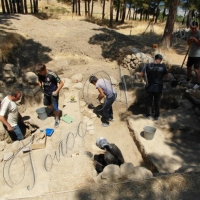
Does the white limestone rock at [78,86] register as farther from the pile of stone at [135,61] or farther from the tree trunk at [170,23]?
the tree trunk at [170,23]

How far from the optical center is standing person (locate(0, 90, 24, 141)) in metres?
4.45

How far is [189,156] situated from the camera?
15.9 feet

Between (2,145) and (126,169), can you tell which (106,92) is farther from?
(2,145)

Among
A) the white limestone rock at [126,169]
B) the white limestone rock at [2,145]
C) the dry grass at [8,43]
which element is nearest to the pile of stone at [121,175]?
the white limestone rock at [126,169]

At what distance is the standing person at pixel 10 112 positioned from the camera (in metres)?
4.45

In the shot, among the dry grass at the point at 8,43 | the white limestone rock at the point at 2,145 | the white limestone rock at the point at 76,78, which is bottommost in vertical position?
the white limestone rock at the point at 2,145

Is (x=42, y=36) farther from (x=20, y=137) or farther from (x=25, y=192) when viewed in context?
(x=25, y=192)

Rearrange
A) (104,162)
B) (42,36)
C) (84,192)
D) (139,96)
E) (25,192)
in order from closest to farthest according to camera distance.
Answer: (84,192)
(25,192)
(104,162)
(139,96)
(42,36)

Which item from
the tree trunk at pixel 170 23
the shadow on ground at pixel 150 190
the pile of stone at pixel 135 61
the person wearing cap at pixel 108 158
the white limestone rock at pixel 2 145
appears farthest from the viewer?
the tree trunk at pixel 170 23

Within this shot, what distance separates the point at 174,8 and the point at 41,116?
31.7 feet

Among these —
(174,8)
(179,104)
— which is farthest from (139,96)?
(174,8)

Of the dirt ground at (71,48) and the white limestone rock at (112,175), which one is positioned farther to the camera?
the dirt ground at (71,48)

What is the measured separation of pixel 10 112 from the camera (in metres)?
4.67

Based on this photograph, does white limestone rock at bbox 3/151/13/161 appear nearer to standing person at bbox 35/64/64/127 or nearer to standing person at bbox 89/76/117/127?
standing person at bbox 35/64/64/127
